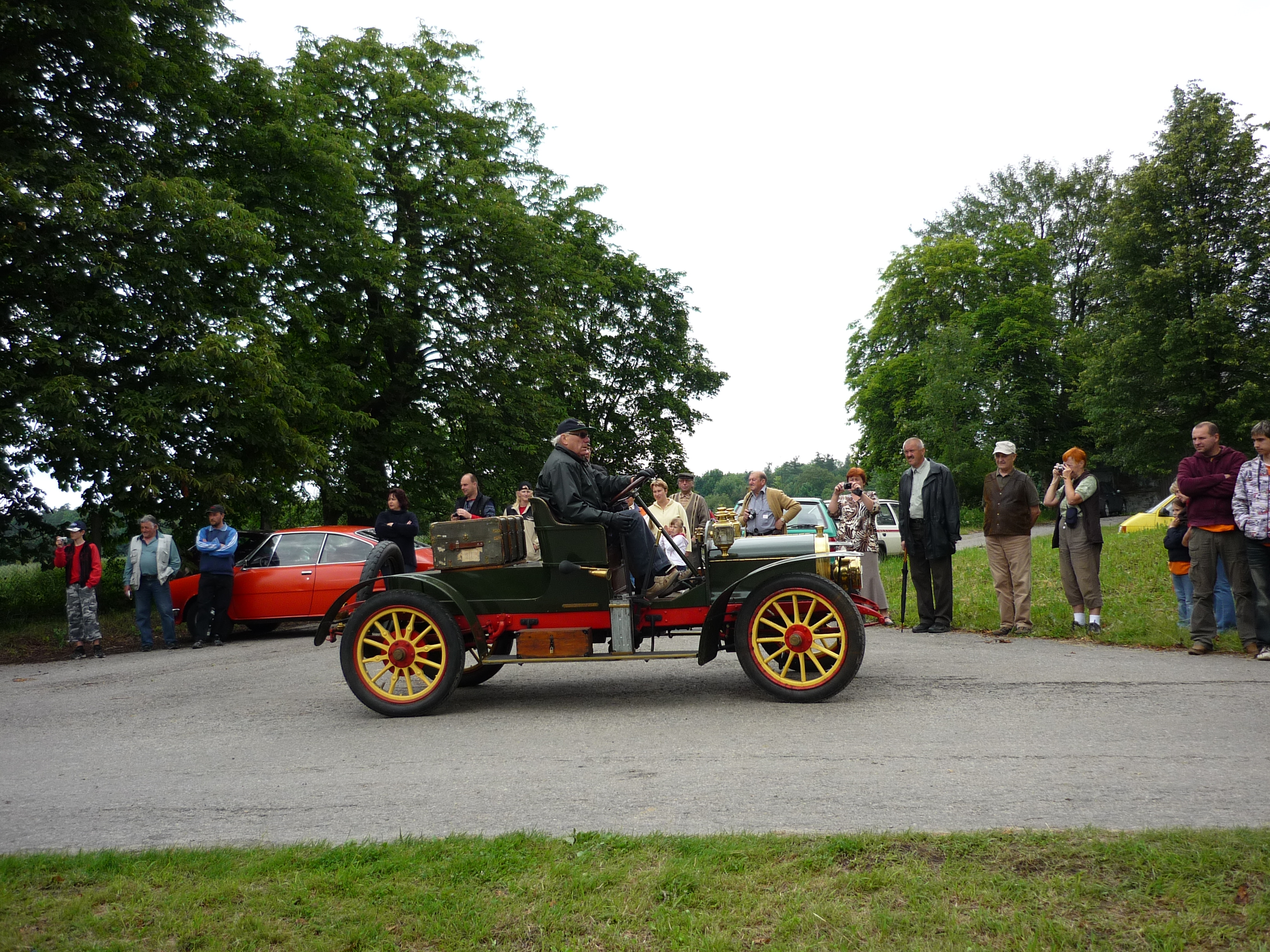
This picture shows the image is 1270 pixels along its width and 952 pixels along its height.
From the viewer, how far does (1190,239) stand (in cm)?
3416

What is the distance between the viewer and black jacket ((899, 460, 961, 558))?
10258 millimetres

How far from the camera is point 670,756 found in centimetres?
546

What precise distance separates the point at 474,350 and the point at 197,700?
60.8ft

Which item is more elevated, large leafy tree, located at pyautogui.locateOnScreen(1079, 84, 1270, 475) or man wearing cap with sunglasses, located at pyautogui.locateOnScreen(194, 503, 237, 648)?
large leafy tree, located at pyautogui.locateOnScreen(1079, 84, 1270, 475)

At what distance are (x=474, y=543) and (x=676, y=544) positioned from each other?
1.56 meters

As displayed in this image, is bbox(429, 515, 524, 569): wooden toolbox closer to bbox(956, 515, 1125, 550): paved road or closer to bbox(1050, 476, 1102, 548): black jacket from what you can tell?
bbox(1050, 476, 1102, 548): black jacket

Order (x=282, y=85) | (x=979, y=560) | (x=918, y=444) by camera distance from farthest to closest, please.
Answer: (x=282, y=85) < (x=979, y=560) < (x=918, y=444)

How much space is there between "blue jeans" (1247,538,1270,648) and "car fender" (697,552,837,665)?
13.1ft

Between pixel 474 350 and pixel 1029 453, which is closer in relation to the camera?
pixel 474 350

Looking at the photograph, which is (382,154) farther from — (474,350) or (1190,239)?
(1190,239)

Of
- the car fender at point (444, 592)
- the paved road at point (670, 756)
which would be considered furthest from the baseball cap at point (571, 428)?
the paved road at point (670, 756)

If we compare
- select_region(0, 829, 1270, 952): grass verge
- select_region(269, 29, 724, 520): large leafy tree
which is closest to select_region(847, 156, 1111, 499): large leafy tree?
select_region(269, 29, 724, 520): large leafy tree

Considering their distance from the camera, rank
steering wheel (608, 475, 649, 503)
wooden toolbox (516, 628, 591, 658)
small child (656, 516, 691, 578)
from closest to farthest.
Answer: steering wheel (608, 475, 649, 503), wooden toolbox (516, 628, 591, 658), small child (656, 516, 691, 578)

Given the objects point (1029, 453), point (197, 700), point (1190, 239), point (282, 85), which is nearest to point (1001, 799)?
point (197, 700)
